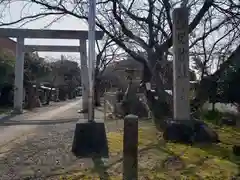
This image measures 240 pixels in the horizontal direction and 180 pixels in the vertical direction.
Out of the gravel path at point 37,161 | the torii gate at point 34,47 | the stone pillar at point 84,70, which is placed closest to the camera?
the gravel path at point 37,161

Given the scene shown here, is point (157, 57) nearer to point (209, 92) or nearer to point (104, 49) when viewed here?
point (209, 92)

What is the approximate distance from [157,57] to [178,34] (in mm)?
4567

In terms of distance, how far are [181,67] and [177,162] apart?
345 cm

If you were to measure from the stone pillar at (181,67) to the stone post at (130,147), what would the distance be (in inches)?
181

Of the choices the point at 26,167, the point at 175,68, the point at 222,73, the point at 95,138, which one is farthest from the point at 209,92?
the point at 26,167

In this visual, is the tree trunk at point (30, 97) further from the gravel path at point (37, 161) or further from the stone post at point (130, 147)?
the stone post at point (130, 147)

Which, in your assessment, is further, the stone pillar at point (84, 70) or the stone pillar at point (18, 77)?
the stone pillar at point (84, 70)

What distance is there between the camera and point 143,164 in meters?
6.28

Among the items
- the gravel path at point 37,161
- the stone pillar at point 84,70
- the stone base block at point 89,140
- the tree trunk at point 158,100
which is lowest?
the gravel path at point 37,161

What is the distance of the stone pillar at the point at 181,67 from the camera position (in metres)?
9.06

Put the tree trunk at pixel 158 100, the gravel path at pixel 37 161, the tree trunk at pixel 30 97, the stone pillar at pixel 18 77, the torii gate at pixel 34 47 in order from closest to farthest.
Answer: the gravel path at pixel 37 161 → the tree trunk at pixel 158 100 → the torii gate at pixel 34 47 → the stone pillar at pixel 18 77 → the tree trunk at pixel 30 97

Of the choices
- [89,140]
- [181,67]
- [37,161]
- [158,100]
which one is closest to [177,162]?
[89,140]

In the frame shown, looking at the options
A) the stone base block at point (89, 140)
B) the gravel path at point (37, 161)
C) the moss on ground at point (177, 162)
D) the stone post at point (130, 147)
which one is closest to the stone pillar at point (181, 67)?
the moss on ground at point (177, 162)

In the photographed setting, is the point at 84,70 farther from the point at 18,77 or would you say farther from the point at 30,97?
the point at 30,97
